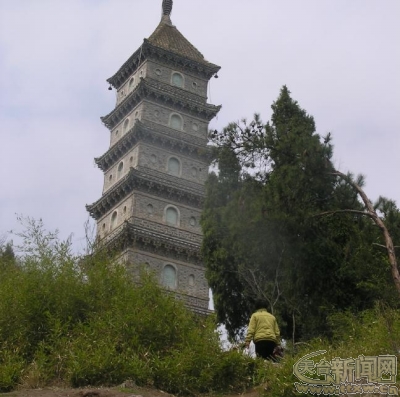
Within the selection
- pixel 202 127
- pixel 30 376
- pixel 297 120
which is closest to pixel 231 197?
pixel 297 120

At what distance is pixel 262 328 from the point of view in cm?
1118

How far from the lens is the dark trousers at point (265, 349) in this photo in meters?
11.2

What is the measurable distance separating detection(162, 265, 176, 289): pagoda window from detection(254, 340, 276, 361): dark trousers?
19669 millimetres

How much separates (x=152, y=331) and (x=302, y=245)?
5410mm

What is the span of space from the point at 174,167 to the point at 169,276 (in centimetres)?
541

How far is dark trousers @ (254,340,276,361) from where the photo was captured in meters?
11.2

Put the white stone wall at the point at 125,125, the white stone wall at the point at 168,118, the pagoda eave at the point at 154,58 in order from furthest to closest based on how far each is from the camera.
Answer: the pagoda eave at the point at 154,58
the white stone wall at the point at 125,125
the white stone wall at the point at 168,118

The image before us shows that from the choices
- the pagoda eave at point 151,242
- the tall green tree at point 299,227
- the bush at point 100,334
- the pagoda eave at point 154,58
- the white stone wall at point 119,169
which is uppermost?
the pagoda eave at point 154,58

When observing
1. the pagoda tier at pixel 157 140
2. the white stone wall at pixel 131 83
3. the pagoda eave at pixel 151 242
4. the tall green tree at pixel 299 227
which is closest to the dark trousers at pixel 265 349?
the tall green tree at pixel 299 227

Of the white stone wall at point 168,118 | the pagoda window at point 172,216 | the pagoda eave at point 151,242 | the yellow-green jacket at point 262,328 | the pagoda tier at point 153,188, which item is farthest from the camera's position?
the white stone wall at point 168,118

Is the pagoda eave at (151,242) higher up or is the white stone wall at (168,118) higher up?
the white stone wall at (168,118)

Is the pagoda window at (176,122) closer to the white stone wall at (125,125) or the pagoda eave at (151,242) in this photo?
the white stone wall at (125,125)

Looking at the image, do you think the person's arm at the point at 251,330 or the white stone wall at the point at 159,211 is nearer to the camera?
the person's arm at the point at 251,330

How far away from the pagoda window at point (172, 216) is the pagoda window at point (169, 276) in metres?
2.08
